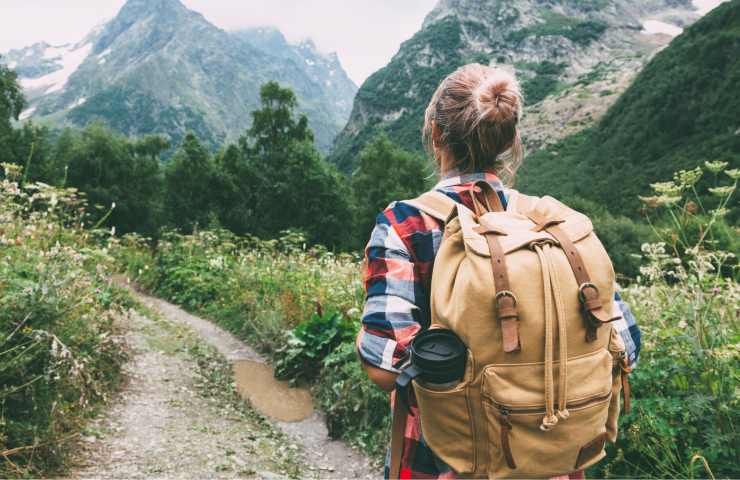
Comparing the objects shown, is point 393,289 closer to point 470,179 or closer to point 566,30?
point 470,179

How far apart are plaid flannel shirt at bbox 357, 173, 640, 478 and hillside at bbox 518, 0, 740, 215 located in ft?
164

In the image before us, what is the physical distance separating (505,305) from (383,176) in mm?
37979

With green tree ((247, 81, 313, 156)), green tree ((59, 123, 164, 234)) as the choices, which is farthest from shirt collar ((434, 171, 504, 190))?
green tree ((59, 123, 164, 234))

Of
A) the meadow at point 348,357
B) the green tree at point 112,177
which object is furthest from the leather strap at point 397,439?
the green tree at point 112,177

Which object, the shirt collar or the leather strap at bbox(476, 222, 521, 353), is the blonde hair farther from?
the leather strap at bbox(476, 222, 521, 353)

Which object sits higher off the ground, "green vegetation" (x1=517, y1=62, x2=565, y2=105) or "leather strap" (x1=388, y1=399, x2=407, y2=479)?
"green vegetation" (x1=517, y1=62, x2=565, y2=105)

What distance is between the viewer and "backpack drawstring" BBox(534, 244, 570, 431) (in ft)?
3.59

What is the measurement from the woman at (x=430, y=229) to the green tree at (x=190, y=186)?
25.0m

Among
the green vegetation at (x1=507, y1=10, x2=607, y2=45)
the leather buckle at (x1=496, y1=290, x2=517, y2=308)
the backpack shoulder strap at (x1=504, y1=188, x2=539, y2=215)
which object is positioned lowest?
the leather buckle at (x1=496, y1=290, x2=517, y2=308)

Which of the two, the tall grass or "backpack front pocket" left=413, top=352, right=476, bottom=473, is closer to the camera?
"backpack front pocket" left=413, top=352, right=476, bottom=473

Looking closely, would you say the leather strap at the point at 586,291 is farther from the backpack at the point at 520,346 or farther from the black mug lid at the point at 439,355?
the black mug lid at the point at 439,355

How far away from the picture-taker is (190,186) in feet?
83.1

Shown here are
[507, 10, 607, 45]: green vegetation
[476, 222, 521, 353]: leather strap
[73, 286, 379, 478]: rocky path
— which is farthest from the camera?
[507, 10, 607, 45]: green vegetation

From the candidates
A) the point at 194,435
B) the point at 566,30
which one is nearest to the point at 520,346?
the point at 194,435
